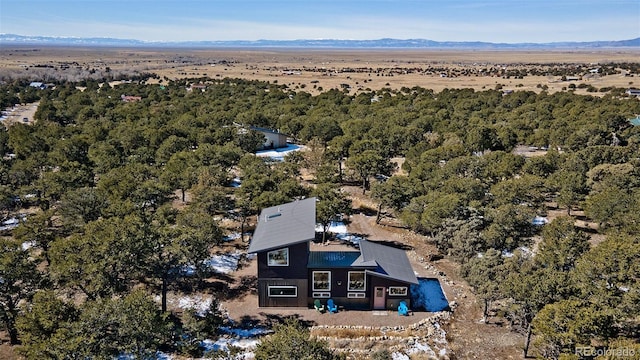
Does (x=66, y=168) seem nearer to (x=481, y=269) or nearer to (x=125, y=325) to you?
(x=125, y=325)

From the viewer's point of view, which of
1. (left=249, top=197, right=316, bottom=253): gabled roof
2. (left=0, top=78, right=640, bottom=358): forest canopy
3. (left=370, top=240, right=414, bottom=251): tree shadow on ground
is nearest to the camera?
(left=0, top=78, right=640, bottom=358): forest canopy


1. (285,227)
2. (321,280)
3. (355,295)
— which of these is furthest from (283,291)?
(355,295)

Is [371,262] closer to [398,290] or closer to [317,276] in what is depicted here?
[398,290]

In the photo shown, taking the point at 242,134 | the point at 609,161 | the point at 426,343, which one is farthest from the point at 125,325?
the point at 609,161

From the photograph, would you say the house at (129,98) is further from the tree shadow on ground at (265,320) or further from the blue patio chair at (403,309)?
the blue patio chair at (403,309)

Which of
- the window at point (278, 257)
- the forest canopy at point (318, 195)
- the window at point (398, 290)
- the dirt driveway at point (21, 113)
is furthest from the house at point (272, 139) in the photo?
the dirt driveway at point (21, 113)

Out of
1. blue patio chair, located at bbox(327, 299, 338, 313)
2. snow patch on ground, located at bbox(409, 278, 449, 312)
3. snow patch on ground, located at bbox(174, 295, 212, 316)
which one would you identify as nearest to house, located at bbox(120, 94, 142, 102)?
snow patch on ground, located at bbox(174, 295, 212, 316)

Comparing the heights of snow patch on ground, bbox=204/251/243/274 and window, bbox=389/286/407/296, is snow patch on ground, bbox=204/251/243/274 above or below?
below

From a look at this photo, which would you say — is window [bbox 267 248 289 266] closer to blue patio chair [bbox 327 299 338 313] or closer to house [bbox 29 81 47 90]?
blue patio chair [bbox 327 299 338 313]
